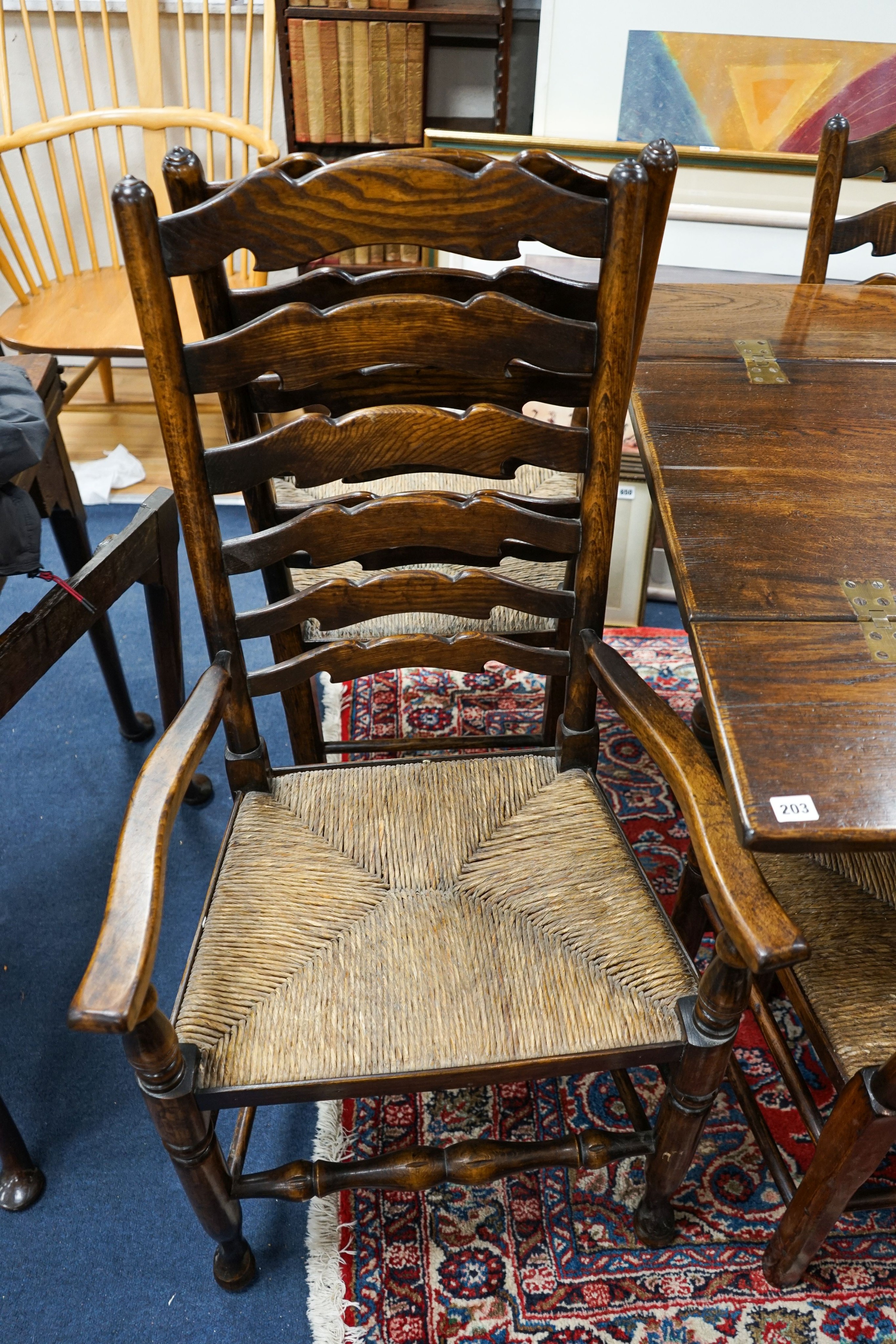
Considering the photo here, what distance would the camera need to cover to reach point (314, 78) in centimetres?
236

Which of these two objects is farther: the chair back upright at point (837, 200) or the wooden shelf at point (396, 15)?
the wooden shelf at point (396, 15)

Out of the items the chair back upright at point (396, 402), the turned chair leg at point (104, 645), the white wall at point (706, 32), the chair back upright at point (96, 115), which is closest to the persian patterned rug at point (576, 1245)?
the chair back upright at point (396, 402)

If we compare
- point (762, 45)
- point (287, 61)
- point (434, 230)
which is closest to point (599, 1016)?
point (434, 230)

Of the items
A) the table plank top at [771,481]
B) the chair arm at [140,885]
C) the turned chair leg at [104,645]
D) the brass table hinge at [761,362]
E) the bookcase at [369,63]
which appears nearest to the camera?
the chair arm at [140,885]

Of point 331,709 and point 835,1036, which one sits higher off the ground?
point 835,1036

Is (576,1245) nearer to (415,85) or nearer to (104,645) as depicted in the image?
(104,645)

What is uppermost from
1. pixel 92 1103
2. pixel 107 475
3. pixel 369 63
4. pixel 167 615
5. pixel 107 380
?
pixel 369 63

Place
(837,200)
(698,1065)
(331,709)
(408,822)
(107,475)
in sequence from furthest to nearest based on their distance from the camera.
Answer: (107,475)
(331,709)
(837,200)
(408,822)
(698,1065)

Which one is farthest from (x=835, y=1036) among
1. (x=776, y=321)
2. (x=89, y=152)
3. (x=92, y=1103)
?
(x=89, y=152)

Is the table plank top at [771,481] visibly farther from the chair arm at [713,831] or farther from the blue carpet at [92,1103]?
the blue carpet at [92,1103]

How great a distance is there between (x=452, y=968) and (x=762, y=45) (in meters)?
2.29

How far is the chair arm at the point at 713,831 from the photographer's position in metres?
0.74

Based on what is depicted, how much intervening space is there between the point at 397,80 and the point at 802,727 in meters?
2.24

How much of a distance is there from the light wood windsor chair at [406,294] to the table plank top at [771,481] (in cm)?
15
